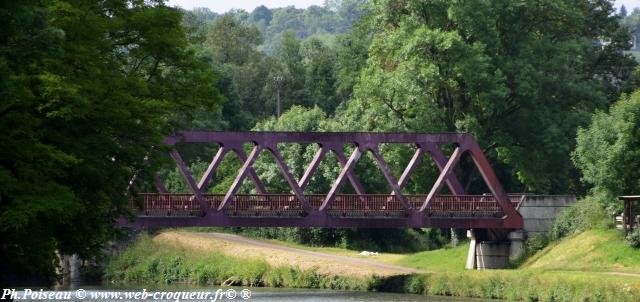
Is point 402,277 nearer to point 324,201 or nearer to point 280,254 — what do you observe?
point 324,201

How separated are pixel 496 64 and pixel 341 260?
14.5 m

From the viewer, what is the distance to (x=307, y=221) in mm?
64812

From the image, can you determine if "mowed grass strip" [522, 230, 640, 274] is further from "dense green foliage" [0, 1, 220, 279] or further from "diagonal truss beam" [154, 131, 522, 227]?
"dense green foliage" [0, 1, 220, 279]

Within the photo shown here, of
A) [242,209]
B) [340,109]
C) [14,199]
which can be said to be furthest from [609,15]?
[14,199]

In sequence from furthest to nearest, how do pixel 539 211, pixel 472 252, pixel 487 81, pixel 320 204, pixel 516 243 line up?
pixel 487 81
pixel 472 252
pixel 539 211
pixel 516 243
pixel 320 204

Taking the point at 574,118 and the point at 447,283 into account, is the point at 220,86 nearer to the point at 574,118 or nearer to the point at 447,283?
the point at 574,118

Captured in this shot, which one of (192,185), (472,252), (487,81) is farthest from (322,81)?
(192,185)

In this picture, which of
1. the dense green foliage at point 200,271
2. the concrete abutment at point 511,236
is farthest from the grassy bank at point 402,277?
the concrete abutment at point 511,236

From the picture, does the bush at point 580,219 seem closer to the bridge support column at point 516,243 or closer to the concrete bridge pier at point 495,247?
the bridge support column at point 516,243

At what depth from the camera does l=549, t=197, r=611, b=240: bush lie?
6644 cm

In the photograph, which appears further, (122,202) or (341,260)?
(341,260)

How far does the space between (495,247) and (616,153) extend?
7695mm

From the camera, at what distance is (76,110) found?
35.1 metres

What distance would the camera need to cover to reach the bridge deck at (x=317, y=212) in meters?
64.0
